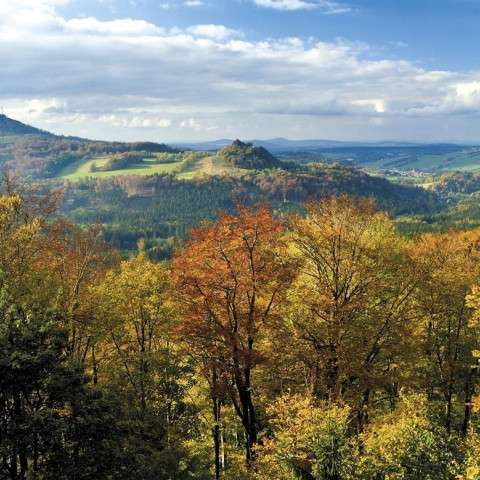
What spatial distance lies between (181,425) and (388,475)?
24.3 metres

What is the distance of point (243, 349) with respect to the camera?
3634 centimetres

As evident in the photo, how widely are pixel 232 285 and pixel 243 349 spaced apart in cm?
479

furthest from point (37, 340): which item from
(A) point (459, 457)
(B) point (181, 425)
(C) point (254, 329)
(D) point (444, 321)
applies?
(D) point (444, 321)

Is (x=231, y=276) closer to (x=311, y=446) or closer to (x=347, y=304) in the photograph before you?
(x=347, y=304)

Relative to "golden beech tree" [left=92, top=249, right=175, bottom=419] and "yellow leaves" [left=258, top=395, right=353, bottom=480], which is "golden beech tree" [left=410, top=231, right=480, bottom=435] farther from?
"golden beech tree" [left=92, top=249, right=175, bottom=419]

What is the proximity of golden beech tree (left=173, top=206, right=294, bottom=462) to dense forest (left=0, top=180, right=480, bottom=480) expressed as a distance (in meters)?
0.12

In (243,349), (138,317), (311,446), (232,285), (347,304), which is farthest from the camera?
(138,317)

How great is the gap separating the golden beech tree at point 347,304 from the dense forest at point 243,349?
0.53 feet

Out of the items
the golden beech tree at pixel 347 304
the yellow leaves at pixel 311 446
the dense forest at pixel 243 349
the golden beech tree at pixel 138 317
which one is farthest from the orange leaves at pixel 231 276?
the golden beech tree at pixel 138 317

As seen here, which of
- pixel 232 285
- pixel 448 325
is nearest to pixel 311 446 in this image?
pixel 232 285

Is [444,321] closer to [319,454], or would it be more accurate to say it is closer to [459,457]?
[459,457]

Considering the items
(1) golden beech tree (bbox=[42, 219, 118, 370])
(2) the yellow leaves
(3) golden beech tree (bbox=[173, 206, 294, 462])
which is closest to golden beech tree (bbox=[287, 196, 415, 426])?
(3) golden beech tree (bbox=[173, 206, 294, 462])

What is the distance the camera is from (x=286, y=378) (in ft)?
127

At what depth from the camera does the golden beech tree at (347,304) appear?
37562 mm
